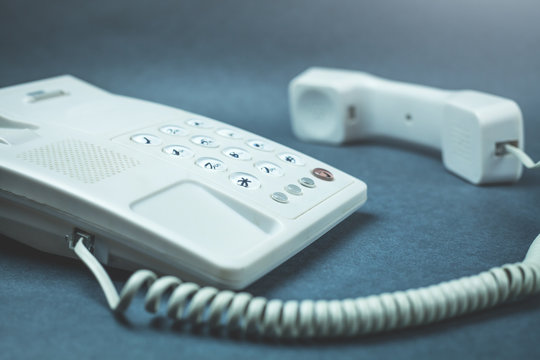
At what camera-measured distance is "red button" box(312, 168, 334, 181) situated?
A: 0.98m

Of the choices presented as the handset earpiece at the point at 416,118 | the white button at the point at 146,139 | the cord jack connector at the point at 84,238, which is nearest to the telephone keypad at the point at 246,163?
the white button at the point at 146,139

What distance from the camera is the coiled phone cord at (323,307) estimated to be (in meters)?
0.70

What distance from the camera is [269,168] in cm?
96

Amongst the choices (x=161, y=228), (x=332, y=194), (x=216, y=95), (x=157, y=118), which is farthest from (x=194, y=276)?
(x=216, y=95)

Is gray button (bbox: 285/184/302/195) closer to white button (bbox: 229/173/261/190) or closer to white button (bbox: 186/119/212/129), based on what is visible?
white button (bbox: 229/173/261/190)

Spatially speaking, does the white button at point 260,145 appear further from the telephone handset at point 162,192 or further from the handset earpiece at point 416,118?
the handset earpiece at point 416,118

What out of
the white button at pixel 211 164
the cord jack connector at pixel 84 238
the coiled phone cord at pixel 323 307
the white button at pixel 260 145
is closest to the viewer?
the coiled phone cord at pixel 323 307

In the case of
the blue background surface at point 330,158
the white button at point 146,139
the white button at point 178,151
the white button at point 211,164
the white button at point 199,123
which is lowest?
the blue background surface at point 330,158

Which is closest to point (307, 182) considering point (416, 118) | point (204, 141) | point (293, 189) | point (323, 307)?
point (293, 189)

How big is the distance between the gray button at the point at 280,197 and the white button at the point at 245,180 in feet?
0.09

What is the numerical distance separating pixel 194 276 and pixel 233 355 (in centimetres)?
10

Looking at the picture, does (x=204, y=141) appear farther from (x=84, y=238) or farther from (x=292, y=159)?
(x=84, y=238)

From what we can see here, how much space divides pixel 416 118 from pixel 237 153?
1.45ft

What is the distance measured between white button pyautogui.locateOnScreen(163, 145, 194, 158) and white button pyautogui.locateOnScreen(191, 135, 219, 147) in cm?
3
